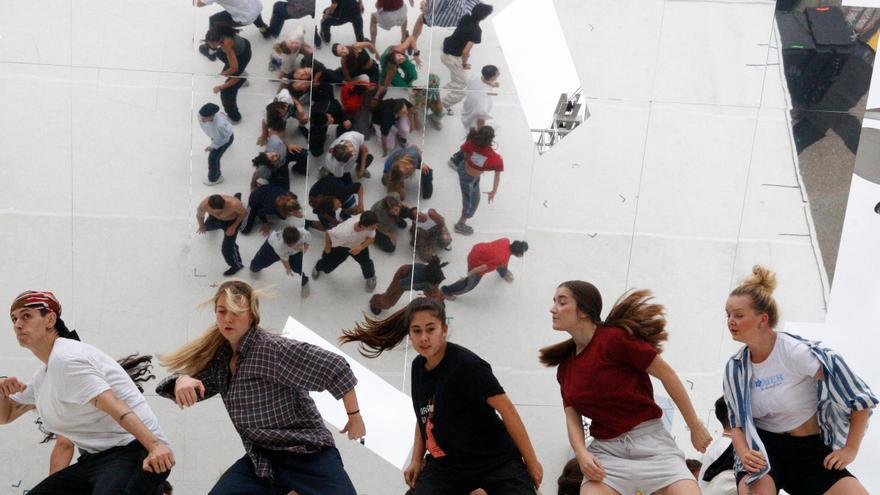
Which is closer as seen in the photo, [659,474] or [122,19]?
[659,474]

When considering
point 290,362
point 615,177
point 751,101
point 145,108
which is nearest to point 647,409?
point 290,362

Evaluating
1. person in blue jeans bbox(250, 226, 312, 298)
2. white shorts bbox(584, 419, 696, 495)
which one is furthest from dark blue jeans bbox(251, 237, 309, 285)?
white shorts bbox(584, 419, 696, 495)

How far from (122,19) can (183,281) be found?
141 centimetres

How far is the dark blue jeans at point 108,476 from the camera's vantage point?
365cm

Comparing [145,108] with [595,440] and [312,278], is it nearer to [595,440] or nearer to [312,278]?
[312,278]

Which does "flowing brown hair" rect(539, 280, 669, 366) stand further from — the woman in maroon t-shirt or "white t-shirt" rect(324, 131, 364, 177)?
"white t-shirt" rect(324, 131, 364, 177)

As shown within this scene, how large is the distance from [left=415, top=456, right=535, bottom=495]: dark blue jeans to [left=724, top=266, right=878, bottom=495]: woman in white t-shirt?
0.81 metres

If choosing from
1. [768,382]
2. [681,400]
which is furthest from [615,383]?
[768,382]

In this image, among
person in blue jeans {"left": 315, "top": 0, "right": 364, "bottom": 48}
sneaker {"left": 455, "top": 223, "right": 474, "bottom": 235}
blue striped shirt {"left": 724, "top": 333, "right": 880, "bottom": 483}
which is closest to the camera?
blue striped shirt {"left": 724, "top": 333, "right": 880, "bottom": 483}

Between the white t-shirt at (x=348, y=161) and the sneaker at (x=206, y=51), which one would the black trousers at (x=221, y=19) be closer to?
the sneaker at (x=206, y=51)

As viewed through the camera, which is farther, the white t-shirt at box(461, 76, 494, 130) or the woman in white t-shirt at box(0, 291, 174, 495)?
the white t-shirt at box(461, 76, 494, 130)

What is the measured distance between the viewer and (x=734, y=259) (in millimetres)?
5598

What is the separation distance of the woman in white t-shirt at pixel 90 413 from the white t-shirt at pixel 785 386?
86.8 inches

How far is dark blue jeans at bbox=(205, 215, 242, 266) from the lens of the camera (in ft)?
17.6
